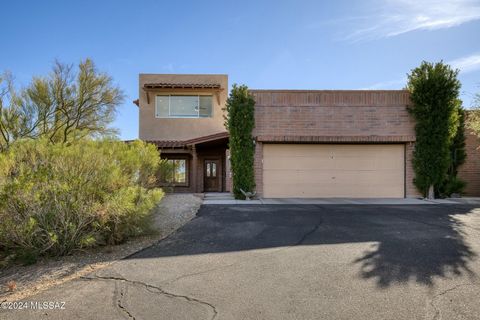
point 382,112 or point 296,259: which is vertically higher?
point 382,112

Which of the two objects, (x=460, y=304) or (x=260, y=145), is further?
(x=260, y=145)

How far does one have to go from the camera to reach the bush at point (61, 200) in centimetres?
538

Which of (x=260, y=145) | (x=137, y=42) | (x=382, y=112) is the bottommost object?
(x=260, y=145)

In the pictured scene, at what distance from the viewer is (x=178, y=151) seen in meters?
18.6

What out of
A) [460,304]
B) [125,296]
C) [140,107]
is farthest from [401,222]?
[140,107]

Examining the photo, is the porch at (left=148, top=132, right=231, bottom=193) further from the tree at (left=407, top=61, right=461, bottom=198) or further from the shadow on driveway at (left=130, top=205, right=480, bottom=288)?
the tree at (left=407, top=61, right=461, bottom=198)

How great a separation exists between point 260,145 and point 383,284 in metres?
9.84

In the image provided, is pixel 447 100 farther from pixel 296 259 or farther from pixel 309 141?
pixel 296 259

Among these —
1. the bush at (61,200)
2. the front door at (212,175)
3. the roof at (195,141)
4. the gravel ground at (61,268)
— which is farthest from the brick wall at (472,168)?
the bush at (61,200)

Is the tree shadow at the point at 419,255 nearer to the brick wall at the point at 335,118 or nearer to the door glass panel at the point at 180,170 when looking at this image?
the brick wall at the point at 335,118

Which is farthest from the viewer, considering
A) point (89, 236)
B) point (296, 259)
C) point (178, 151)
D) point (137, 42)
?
point (178, 151)

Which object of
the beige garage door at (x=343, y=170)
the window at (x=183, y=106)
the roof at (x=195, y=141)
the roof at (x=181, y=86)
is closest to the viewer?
the beige garage door at (x=343, y=170)

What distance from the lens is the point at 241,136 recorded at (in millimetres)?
13359

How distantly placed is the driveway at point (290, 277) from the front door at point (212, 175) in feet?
41.0
